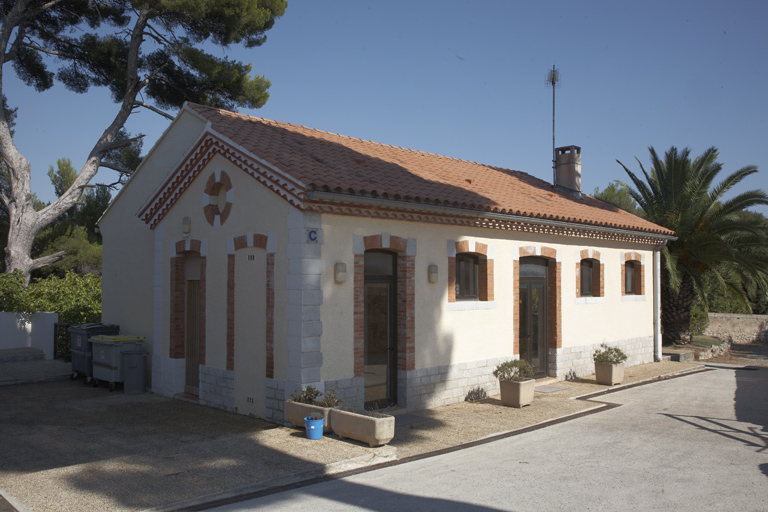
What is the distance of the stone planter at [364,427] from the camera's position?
7727 mm

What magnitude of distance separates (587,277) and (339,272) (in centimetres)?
810

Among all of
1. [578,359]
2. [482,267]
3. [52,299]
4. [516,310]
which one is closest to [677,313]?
[578,359]

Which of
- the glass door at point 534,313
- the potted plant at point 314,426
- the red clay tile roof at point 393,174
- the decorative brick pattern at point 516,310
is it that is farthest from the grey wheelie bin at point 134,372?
the glass door at point 534,313

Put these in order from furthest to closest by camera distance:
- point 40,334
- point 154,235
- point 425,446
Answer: point 40,334
point 154,235
point 425,446

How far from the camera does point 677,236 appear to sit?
1789 cm

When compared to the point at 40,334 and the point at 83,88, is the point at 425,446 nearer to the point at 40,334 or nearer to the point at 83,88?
the point at 40,334

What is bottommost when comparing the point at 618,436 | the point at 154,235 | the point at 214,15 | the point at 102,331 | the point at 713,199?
the point at 618,436

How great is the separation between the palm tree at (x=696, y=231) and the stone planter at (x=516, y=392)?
28.9ft

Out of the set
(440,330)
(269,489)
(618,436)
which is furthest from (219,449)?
(618,436)

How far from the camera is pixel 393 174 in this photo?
1195cm

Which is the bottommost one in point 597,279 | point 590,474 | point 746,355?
point 746,355

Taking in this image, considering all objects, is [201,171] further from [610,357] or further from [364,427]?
[610,357]

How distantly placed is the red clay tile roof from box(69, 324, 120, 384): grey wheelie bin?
17.9ft

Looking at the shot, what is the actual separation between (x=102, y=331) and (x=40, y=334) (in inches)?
204
